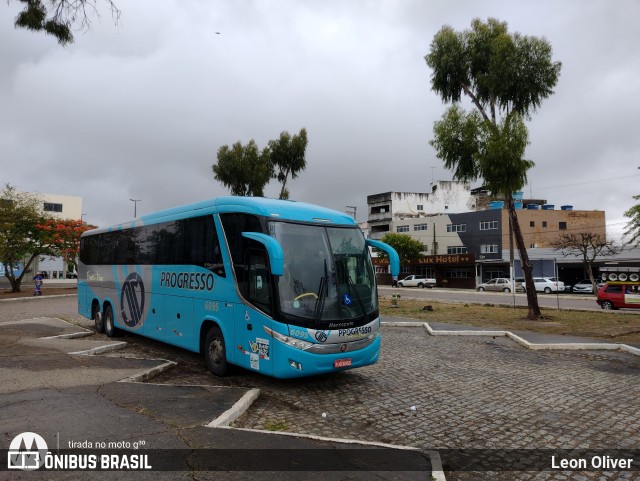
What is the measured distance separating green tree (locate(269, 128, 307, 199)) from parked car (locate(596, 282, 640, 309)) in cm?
1933

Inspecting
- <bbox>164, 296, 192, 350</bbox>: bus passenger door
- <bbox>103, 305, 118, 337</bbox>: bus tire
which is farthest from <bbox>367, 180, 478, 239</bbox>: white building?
<bbox>164, 296, 192, 350</bbox>: bus passenger door

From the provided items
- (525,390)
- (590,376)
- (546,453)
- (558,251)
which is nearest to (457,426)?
(546,453)

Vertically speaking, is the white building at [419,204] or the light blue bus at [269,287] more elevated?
the white building at [419,204]

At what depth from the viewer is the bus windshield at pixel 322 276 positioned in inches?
297

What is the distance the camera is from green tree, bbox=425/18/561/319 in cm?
1873

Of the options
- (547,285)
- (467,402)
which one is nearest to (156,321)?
(467,402)

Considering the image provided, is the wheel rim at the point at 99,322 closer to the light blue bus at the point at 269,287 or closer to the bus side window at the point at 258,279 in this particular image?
the light blue bus at the point at 269,287

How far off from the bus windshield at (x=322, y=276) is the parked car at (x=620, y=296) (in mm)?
23034

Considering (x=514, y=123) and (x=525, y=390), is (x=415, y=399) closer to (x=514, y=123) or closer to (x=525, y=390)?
(x=525, y=390)

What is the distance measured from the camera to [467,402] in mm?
7480

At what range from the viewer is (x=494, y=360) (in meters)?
11.0

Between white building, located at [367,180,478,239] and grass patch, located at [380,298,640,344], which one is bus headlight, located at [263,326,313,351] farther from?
white building, located at [367,180,478,239]

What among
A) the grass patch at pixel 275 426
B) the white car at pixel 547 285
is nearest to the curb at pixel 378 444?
the grass patch at pixel 275 426

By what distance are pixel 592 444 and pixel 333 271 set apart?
169 inches
